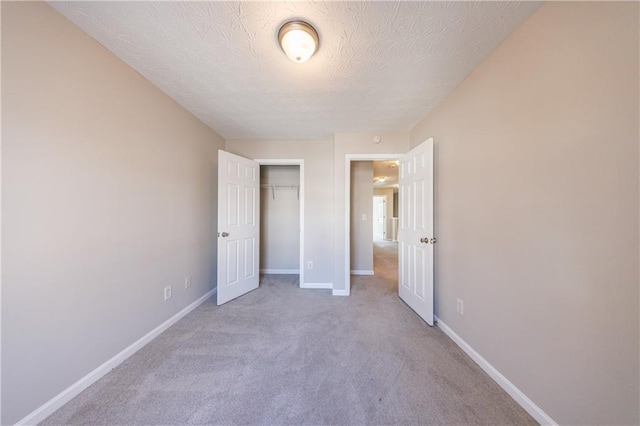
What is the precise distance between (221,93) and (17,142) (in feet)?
4.44

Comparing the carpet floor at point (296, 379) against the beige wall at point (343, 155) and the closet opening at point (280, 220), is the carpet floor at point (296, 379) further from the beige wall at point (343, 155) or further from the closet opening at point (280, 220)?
the closet opening at point (280, 220)

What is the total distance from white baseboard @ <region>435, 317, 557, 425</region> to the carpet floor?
0.03m

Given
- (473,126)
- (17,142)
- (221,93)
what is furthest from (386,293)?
(17,142)

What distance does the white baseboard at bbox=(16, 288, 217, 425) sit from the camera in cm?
114

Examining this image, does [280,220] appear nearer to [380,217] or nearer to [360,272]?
[360,272]

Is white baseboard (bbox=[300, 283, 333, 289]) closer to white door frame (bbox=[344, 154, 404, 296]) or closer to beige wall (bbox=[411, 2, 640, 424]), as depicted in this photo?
white door frame (bbox=[344, 154, 404, 296])

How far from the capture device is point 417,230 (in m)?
2.37

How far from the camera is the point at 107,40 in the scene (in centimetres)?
140

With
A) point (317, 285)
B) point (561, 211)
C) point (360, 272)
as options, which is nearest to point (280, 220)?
point (317, 285)

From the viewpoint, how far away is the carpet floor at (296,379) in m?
1.21

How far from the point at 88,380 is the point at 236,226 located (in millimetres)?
1790

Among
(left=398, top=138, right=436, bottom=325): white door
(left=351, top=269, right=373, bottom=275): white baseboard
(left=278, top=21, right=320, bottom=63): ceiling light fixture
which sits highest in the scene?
(left=278, top=21, right=320, bottom=63): ceiling light fixture

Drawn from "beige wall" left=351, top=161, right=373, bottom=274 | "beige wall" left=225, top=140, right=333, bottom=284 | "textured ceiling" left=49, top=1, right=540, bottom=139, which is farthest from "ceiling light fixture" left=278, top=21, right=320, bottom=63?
"beige wall" left=351, top=161, right=373, bottom=274

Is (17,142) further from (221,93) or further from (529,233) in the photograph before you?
(529,233)
